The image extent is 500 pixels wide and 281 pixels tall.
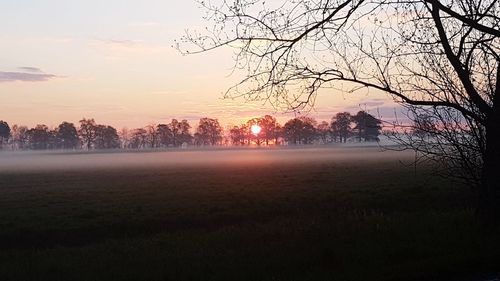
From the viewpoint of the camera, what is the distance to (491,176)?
11219mm

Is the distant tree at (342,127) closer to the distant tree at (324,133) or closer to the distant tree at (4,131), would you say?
the distant tree at (324,133)

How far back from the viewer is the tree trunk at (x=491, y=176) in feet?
35.9

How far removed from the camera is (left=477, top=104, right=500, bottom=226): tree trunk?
430 inches

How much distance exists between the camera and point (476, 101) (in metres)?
11.5

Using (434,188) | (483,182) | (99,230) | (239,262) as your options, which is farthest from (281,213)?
(239,262)

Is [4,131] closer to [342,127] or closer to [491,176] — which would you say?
[342,127]

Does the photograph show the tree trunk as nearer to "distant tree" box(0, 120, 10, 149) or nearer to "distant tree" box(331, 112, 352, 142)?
"distant tree" box(331, 112, 352, 142)

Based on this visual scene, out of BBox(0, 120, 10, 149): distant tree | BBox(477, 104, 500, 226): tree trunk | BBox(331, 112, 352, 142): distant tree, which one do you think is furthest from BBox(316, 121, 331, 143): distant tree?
BBox(477, 104, 500, 226): tree trunk

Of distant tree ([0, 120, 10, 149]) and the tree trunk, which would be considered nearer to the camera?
the tree trunk

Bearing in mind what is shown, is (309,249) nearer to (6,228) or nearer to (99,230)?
(99,230)

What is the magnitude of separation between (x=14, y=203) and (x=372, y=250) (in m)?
26.4

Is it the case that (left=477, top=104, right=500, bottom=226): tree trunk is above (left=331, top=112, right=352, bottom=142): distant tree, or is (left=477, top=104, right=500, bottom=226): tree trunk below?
below

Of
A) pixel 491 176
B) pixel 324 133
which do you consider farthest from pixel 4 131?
pixel 491 176

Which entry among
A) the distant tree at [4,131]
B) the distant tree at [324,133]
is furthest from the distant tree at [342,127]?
the distant tree at [4,131]
